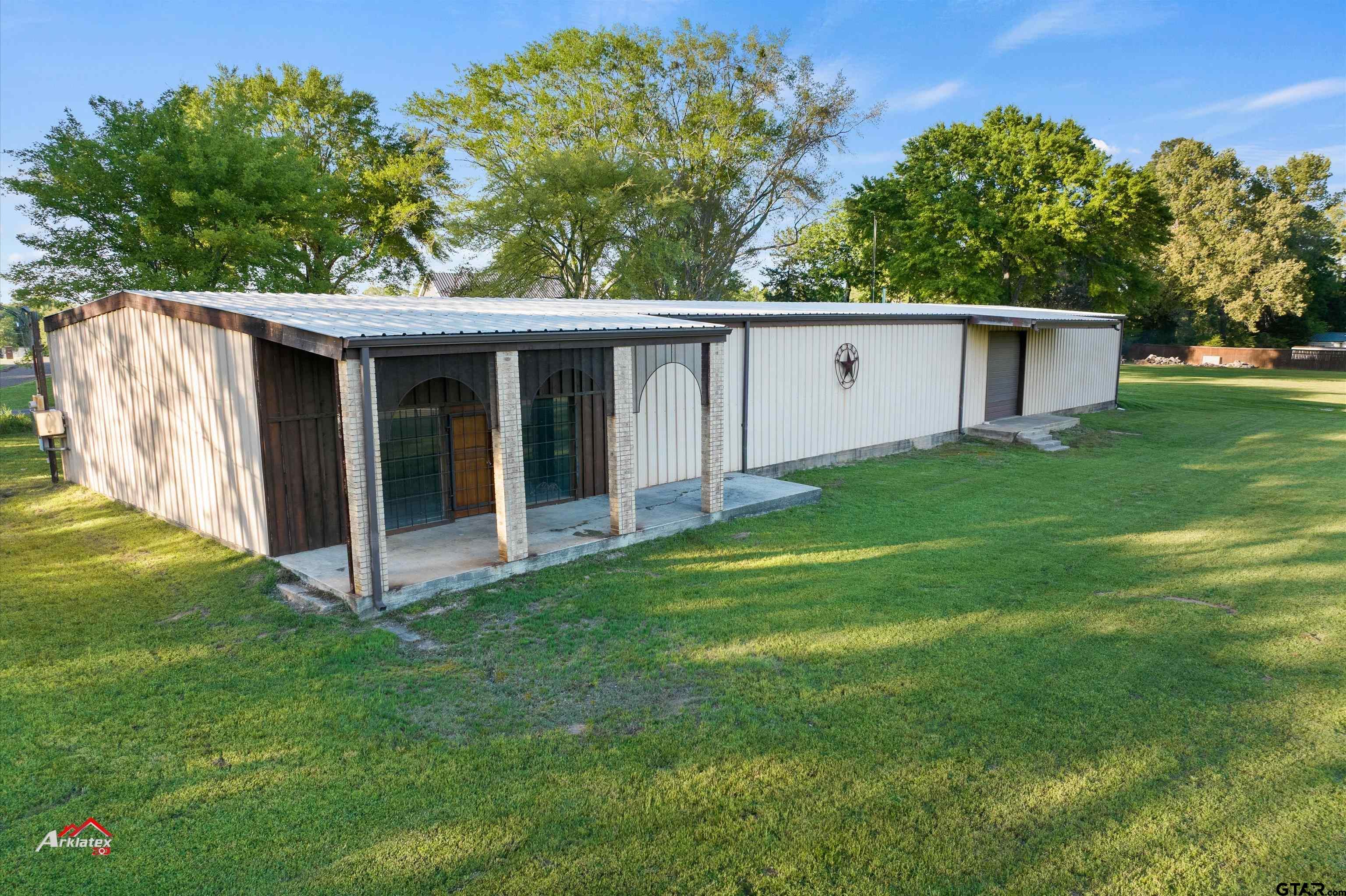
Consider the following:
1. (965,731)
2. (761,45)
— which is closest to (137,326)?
(965,731)

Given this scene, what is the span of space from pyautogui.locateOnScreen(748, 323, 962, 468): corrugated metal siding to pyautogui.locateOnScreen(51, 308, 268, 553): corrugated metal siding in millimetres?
7451

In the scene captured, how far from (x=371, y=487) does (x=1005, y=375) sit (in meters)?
16.4

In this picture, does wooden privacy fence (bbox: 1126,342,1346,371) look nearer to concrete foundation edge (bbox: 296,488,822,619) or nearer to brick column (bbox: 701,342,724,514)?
concrete foundation edge (bbox: 296,488,822,619)

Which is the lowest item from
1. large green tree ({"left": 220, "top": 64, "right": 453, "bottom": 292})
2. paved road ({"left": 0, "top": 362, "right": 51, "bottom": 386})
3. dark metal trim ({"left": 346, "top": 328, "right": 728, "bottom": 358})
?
paved road ({"left": 0, "top": 362, "right": 51, "bottom": 386})

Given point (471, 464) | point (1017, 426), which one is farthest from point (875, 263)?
point (471, 464)

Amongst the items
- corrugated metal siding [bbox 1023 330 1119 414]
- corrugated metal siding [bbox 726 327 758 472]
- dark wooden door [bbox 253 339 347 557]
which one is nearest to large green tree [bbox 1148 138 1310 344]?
corrugated metal siding [bbox 1023 330 1119 414]

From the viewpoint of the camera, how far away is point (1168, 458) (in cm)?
1554

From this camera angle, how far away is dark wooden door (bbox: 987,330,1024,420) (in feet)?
61.9

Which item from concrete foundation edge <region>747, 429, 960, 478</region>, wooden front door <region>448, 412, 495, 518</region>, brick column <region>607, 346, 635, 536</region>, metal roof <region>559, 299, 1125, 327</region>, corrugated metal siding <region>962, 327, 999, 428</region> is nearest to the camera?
brick column <region>607, 346, 635, 536</region>

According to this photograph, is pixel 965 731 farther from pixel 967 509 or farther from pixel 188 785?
pixel 967 509

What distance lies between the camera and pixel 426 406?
31.7 feet

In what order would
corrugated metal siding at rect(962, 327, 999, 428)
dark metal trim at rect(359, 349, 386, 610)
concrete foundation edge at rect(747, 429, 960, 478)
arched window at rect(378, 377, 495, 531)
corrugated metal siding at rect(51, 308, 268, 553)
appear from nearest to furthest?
dark metal trim at rect(359, 349, 386, 610) → corrugated metal siding at rect(51, 308, 268, 553) → arched window at rect(378, 377, 495, 531) → concrete foundation edge at rect(747, 429, 960, 478) → corrugated metal siding at rect(962, 327, 999, 428)

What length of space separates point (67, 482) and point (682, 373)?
10.4 m

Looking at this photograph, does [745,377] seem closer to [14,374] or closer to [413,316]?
[413,316]
